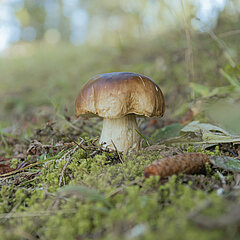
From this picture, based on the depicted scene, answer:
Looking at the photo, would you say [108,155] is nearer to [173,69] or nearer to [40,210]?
[40,210]

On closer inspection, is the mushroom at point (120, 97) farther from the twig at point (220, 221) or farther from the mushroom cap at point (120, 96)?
the twig at point (220, 221)

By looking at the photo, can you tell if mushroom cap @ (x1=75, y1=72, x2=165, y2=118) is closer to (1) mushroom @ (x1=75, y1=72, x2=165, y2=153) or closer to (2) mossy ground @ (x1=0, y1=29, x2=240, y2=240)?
(1) mushroom @ (x1=75, y1=72, x2=165, y2=153)

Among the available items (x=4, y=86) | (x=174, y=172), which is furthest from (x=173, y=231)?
(x=4, y=86)

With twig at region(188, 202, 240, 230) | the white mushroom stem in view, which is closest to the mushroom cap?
the white mushroom stem

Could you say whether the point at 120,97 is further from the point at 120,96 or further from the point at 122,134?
the point at 122,134

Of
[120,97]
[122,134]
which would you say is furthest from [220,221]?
[122,134]
